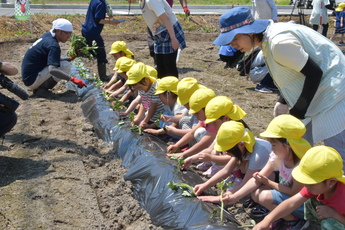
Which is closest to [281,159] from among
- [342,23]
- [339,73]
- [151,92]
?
[339,73]

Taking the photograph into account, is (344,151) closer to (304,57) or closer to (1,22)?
(304,57)

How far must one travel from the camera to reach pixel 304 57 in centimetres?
283

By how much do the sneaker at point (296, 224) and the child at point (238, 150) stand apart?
1.55ft

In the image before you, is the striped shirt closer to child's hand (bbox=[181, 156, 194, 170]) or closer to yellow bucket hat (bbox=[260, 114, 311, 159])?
yellow bucket hat (bbox=[260, 114, 311, 159])

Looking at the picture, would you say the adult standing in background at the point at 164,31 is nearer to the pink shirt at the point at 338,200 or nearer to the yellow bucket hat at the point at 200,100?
the yellow bucket hat at the point at 200,100

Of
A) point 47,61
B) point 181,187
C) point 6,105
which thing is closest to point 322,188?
point 181,187

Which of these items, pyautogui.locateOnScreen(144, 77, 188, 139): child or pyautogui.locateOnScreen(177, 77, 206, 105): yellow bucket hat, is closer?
pyautogui.locateOnScreen(177, 77, 206, 105): yellow bucket hat

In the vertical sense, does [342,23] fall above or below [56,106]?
above

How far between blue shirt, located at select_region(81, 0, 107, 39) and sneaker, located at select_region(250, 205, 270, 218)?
5606 mm

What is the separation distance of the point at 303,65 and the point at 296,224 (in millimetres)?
1097

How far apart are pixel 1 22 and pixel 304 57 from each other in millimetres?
12909

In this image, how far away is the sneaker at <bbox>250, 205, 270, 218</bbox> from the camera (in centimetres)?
334

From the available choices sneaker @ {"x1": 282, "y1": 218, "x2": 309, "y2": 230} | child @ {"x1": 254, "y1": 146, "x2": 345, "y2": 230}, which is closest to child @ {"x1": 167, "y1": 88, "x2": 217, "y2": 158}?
sneaker @ {"x1": 282, "y1": 218, "x2": 309, "y2": 230}

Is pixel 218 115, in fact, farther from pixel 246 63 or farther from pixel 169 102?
pixel 246 63
